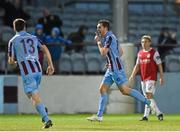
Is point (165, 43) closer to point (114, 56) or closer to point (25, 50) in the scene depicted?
point (114, 56)

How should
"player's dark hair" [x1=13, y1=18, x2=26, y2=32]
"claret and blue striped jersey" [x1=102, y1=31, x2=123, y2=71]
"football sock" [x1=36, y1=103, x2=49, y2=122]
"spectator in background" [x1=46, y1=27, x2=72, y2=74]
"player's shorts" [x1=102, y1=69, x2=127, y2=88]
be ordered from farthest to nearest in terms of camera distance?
"spectator in background" [x1=46, y1=27, x2=72, y2=74] < "player's shorts" [x1=102, y1=69, x2=127, y2=88] < "claret and blue striped jersey" [x1=102, y1=31, x2=123, y2=71] < "player's dark hair" [x1=13, y1=18, x2=26, y2=32] < "football sock" [x1=36, y1=103, x2=49, y2=122]

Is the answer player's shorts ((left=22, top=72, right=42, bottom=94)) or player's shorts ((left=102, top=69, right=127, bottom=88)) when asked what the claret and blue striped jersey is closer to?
player's shorts ((left=102, top=69, right=127, bottom=88))

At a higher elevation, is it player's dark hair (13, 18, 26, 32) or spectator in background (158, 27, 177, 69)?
player's dark hair (13, 18, 26, 32)

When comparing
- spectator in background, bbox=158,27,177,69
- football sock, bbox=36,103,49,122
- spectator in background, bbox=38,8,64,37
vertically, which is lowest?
football sock, bbox=36,103,49,122

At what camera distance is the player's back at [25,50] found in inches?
603

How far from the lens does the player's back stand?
15.3 m

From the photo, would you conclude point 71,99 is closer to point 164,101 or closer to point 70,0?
point 164,101

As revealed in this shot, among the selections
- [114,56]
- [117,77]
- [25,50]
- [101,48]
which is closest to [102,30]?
[101,48]

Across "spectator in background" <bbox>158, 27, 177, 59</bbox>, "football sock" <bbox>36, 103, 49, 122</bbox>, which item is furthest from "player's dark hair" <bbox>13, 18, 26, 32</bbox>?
"spectator in background" <bbox>158, 27, 177, 59</bbox>

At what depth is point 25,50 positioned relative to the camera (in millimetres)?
15375

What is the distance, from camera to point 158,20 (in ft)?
A: 99.9

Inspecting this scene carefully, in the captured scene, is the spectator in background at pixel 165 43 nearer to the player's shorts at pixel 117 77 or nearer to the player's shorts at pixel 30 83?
the player's shorts at pixel 117 77

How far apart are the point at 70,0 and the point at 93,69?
7.52 metres

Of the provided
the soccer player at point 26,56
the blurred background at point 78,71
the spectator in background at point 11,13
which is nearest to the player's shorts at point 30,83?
the soccer player at point 26,56
